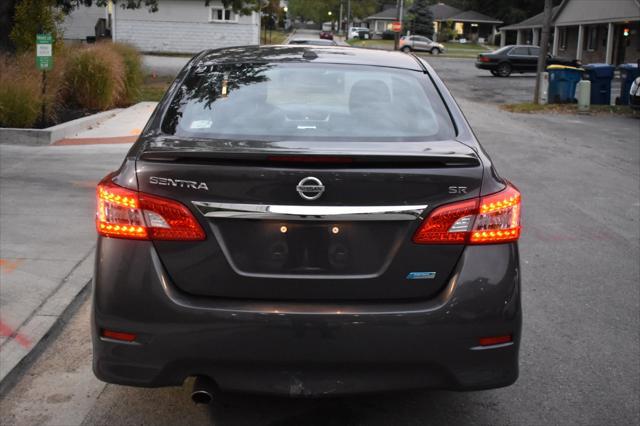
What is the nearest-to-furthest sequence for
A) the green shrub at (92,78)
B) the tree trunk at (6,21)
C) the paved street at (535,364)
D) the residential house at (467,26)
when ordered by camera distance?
the paved street at (535,364) < the green shrub at (92,78) < the tree trunk at (6,21) < the residential house at (467,26)

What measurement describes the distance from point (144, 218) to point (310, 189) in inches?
27.9

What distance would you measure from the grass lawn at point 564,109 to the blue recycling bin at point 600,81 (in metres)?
0.71

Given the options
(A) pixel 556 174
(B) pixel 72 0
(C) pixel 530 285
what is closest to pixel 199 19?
(B) pixel 72 0

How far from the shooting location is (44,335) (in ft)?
16.5

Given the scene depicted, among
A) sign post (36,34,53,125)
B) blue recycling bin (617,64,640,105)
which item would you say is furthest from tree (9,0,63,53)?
blue recycling bin (617,64,640,105)

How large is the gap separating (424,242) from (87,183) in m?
7.28

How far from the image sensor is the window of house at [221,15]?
155ft

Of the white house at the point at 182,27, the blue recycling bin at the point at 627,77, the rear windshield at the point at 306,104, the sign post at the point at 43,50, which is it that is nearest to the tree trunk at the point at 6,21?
the sign post at the point at 43,50

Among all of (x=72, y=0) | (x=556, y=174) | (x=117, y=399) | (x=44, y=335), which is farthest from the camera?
(x=72, y=0)

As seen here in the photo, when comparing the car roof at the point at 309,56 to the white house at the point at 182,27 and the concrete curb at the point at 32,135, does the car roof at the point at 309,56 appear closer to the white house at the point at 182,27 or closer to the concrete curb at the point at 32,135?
the concrete curb at the point at 32,135

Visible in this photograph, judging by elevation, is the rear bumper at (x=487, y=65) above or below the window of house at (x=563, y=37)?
below

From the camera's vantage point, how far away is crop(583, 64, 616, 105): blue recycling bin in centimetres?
2331

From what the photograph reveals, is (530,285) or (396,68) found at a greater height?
(396,68)

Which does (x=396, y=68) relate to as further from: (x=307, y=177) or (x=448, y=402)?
(x=448, y=402)
